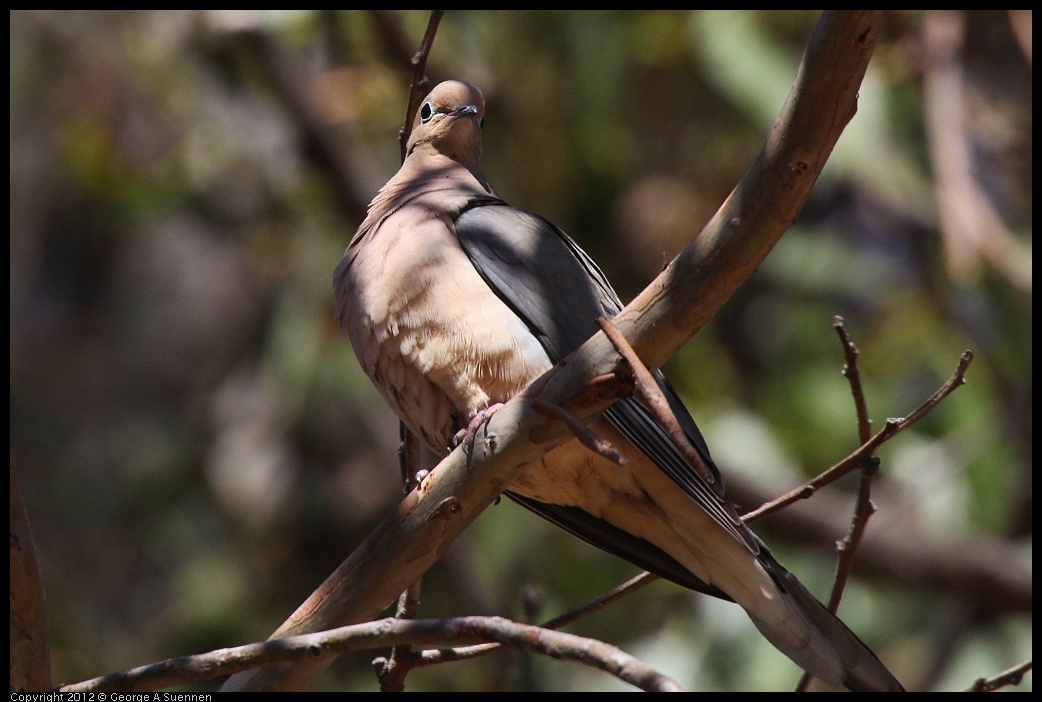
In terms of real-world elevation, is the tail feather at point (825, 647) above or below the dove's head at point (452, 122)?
below

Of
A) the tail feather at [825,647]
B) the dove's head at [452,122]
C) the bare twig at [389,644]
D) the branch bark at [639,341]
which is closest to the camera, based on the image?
the bare twig at [389,644]

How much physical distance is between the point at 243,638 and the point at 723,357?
4128mm

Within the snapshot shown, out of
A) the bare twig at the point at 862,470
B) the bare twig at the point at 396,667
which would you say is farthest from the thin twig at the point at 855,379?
the bare twig at the point at 396,667

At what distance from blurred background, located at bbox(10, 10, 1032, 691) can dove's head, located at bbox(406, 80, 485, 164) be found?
2289 millimetres

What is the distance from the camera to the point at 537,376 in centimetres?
363

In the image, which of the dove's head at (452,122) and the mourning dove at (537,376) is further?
the dove's head at (452,122)

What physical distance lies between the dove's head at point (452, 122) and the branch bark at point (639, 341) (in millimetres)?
2228

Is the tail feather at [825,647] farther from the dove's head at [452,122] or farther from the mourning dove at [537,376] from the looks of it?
the dove's head at [452,122]

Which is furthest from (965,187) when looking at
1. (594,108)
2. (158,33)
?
(158,33)

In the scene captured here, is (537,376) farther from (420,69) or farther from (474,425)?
(420,69)

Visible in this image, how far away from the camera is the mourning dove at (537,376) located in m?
3.48

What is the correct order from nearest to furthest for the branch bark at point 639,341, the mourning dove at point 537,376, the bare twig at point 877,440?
the branch bark at point 639,341
the bare twig at point 877,440
the mourning dove at point 537,376

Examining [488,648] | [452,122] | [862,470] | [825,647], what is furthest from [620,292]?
[488,648]

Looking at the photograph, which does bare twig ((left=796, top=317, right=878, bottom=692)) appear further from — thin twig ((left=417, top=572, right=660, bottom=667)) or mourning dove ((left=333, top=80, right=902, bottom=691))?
thin twig ((left=417, top=572, right=660, bottom=667))
